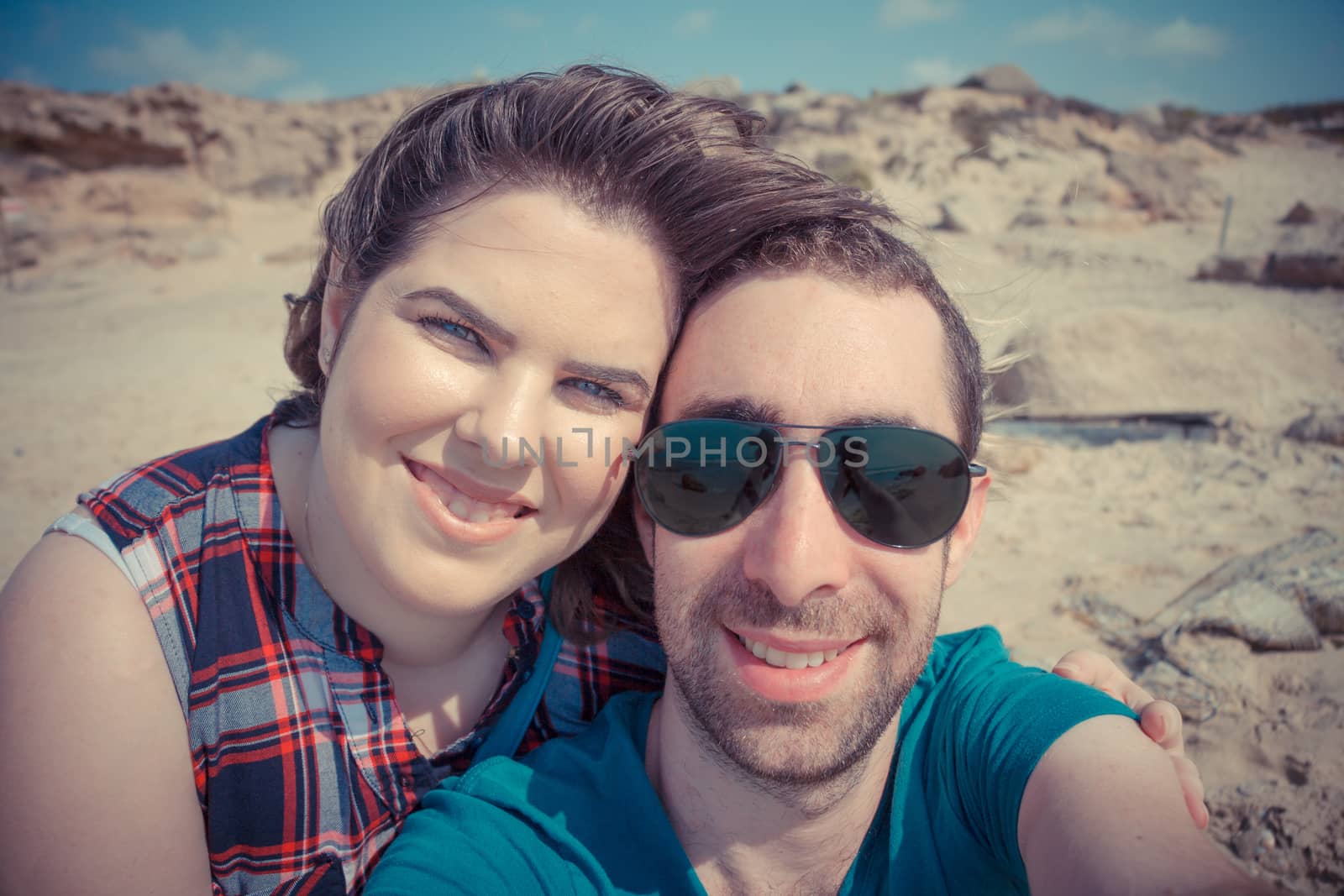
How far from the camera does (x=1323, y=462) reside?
16.5 feet

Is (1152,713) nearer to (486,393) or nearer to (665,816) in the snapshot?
(665,816)

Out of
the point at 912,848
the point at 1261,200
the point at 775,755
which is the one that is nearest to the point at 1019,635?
the point at 912,848

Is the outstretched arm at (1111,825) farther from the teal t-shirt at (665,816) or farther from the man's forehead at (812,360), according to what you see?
the man's forehead at (812,360)

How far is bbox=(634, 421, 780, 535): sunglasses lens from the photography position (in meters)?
1.67

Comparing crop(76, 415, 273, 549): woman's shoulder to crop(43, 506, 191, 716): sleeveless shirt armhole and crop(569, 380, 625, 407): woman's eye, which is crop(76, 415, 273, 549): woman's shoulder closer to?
crop(43, 506, 191, 716): sleeveless shirt armhole

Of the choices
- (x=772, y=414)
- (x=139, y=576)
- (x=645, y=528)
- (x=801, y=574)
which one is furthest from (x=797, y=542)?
(x=139, y=576)

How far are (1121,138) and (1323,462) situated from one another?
22272mm

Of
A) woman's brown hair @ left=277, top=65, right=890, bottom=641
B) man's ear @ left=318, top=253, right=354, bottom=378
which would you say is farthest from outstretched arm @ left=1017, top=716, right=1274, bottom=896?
man's ear @ left=318, top=253, right=354, bottom=378

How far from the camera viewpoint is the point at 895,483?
166 centimetres

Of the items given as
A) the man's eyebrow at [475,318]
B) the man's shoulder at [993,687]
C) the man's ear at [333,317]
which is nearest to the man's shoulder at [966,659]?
the man's shoulder at [993,687]

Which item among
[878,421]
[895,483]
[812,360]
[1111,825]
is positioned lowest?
[1111,825]

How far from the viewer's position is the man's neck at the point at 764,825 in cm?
170

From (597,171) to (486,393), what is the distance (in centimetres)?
59

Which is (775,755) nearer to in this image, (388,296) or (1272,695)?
(388,296)
